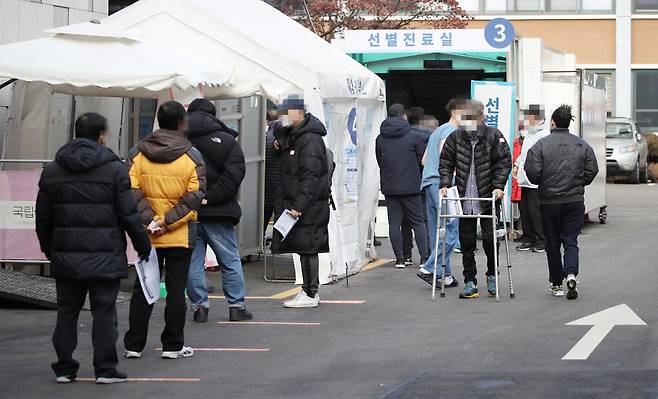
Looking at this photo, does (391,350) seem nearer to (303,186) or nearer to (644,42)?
(303,186)

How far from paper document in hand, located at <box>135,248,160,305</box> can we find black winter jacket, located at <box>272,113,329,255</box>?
2563 millimetres

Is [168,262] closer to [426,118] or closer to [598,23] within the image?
[426,118]

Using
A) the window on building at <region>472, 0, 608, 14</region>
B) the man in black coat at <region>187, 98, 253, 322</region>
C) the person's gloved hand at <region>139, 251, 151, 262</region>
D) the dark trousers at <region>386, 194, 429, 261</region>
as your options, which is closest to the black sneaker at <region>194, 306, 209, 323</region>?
the man in black coat at <region>187, 98, 253, 322</region>

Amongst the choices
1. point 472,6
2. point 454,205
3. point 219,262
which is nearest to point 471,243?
point 454,205

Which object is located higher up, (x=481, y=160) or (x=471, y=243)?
(x=481, y=160)

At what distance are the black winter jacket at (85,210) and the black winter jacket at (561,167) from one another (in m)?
5.38

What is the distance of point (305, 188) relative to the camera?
1188 centimetres

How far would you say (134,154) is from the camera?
9758 mm

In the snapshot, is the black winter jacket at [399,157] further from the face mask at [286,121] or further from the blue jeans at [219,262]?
the blue jeans at [219,262]

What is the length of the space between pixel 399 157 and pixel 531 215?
9.80 feet

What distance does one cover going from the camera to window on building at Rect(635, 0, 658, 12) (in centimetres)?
4740

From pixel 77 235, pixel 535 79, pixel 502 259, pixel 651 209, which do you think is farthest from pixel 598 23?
pixel 77 235

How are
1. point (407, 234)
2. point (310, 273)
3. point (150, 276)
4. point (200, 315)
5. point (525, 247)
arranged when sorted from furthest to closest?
point (525, 247) → point (407, 234) → point (310, 273) → point (200, 315) → point (150, 276)

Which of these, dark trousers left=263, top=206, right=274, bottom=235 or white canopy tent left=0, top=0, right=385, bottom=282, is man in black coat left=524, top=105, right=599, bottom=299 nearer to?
white canopy tent left=0, top=0, right=385, bottom=282
